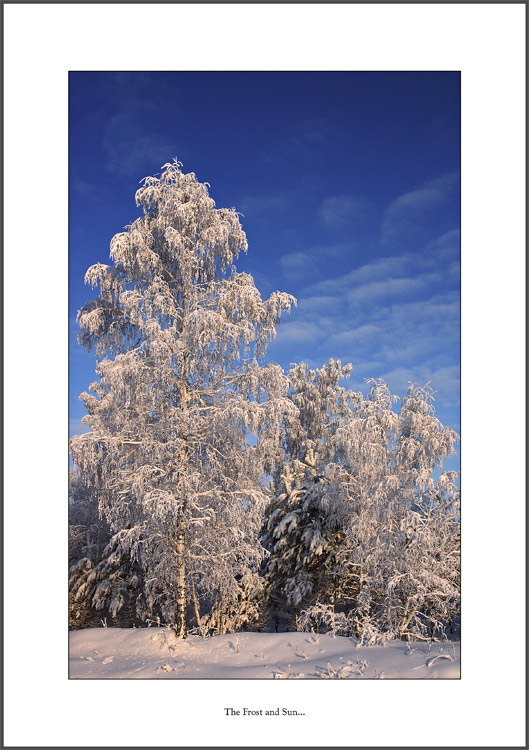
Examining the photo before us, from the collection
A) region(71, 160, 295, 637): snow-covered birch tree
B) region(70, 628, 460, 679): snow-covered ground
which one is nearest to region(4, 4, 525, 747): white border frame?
region(70, 628, 460, 679): snow-covered ground

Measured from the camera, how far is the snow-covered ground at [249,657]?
535cm

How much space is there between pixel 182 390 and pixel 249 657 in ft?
13.7

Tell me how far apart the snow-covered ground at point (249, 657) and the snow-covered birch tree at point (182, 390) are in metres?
0.73

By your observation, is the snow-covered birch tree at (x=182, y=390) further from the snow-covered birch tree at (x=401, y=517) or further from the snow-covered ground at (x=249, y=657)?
the snow-covered birch tree at (x=401, y=517)

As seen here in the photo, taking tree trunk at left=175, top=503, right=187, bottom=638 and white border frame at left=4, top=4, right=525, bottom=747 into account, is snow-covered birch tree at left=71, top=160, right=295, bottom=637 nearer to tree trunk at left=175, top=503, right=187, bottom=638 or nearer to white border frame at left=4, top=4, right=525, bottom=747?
tree trunk at left=175, top=503, right=187, bottom=638

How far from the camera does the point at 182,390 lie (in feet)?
26.7

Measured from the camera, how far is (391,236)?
8.45m

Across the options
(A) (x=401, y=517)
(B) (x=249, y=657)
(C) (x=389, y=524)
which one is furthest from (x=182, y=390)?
(A) (x=401, y=517)

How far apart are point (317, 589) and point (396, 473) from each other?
392cm

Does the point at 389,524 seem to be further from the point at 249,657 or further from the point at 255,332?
the point at 255,332

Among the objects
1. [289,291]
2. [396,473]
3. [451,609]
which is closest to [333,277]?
[289,291]
